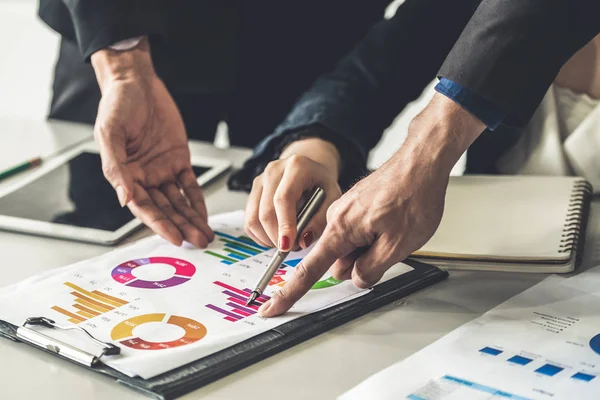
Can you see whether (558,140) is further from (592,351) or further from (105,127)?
(105,127)

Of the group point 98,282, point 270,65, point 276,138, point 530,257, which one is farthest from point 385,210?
point 270,65

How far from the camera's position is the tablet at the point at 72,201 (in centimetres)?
100

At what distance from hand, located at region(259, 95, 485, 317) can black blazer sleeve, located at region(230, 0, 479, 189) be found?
35 cm

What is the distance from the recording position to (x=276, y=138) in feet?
3.80

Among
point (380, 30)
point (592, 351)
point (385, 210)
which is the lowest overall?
point (592, 351)

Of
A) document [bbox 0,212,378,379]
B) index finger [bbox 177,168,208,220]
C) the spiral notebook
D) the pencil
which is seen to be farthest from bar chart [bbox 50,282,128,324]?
the pencil

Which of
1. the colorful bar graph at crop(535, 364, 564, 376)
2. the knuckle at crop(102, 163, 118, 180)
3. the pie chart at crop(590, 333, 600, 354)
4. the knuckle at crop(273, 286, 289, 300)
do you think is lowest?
the pie chart at crop(590, 333, 600, 354)

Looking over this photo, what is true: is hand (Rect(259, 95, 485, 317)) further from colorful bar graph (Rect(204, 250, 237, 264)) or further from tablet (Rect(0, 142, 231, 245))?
tablet (Rect(0, 142, 231, 245))

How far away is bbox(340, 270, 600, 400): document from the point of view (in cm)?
63

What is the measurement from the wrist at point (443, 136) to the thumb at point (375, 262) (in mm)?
86

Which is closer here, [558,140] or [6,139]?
[558,140]

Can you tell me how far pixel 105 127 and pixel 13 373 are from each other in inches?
17.8

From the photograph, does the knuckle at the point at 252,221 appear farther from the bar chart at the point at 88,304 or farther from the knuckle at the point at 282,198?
the bar chart at the point at 88,304

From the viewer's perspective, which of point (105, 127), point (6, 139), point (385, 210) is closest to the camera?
point (385, 210)
